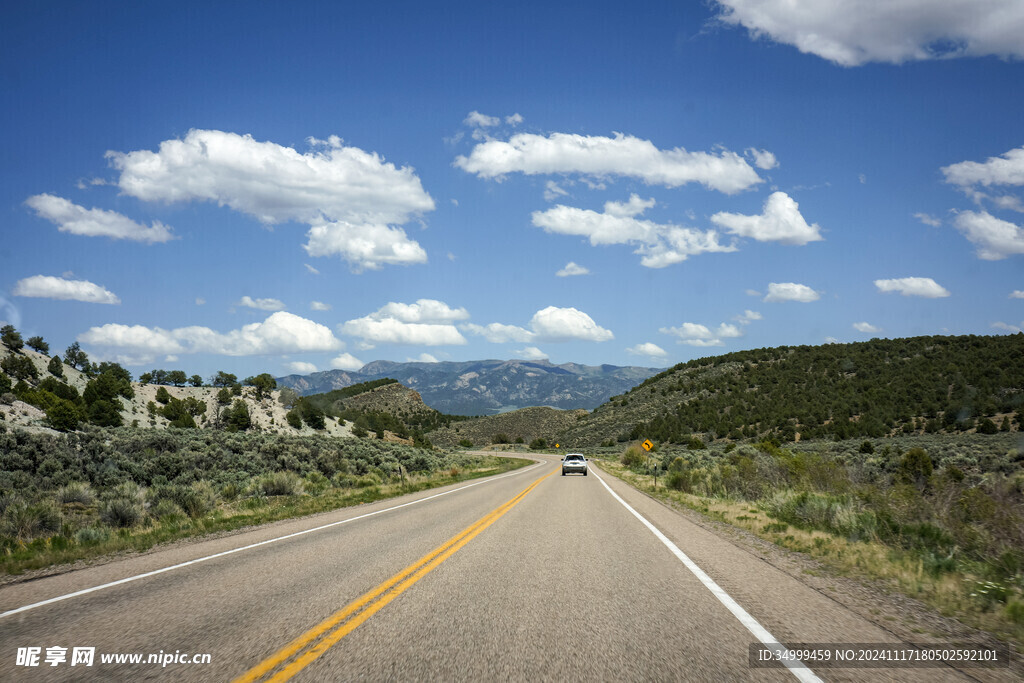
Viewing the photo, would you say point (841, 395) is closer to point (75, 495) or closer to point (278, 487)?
point (278, 487)

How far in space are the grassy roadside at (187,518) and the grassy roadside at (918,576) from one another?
1183 centimetres

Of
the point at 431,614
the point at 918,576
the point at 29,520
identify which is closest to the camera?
the point at 431,614

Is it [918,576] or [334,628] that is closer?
[334,628]

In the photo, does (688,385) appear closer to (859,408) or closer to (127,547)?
(859,408)

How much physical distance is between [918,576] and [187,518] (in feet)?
50.1

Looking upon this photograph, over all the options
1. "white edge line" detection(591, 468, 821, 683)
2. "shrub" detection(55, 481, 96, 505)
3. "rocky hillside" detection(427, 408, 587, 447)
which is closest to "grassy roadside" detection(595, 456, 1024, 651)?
"white edge line" detection(591, 468, 821, 683)

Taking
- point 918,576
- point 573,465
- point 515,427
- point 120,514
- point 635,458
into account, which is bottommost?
point 515,427

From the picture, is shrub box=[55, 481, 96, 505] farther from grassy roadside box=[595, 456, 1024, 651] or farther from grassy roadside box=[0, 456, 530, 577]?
grassy roadside box=[595, 456, 1024, 651]

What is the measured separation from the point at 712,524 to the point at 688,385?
88665 mm

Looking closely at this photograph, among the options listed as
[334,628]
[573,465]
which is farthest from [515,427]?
[334,628]

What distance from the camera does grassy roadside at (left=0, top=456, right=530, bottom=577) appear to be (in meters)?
9.86

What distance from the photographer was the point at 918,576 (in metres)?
8.09

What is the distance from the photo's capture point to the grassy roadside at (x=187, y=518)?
32.3ft

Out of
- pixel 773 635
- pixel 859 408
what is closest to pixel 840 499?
pixel 773 635
